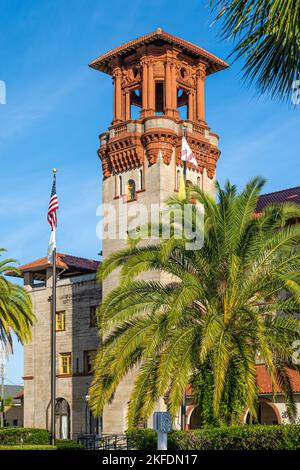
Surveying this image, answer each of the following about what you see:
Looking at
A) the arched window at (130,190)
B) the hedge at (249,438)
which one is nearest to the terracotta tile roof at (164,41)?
the arched window at (130,190)

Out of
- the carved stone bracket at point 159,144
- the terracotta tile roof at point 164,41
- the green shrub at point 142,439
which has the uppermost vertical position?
the terracotta tile roof at point 164,41

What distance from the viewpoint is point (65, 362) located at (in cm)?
5612

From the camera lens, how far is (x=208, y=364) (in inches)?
1033

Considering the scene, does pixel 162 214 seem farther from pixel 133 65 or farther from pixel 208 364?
pixel 133 65

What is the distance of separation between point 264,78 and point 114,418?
125 ft

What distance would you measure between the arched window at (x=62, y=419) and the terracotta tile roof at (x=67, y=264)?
992cm

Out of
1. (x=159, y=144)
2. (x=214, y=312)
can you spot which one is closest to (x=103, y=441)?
(x=159, y=144)

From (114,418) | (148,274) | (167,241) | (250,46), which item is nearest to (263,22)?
(250,46)

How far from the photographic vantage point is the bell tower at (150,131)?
46875 millimetres

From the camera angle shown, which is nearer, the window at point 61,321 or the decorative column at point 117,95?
the decorative column at point 117,95

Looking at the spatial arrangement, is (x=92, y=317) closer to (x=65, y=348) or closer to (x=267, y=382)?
(x=65, y=348)

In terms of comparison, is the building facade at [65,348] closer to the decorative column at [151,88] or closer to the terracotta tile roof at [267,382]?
the decorative column at [151,88]

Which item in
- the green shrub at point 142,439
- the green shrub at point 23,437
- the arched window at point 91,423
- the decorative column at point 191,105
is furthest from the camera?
the arched window at point 91,423

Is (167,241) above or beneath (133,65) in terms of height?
beneath
